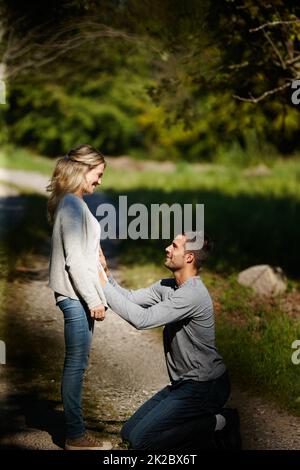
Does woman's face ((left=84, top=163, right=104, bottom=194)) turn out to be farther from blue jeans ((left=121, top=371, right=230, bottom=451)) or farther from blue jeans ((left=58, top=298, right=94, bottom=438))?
blue jeans ((left=121, top=371, right=230, bottom=451))

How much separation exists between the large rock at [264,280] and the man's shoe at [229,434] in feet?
13.9

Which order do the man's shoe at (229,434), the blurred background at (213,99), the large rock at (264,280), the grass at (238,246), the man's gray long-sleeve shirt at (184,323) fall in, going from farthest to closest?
the large rock at (264,280) < the blurred background at (213,99) < the grass at (238,246) < the man's shoe at (229,434) < the man's gray long-sleeve shirt at (184,323)

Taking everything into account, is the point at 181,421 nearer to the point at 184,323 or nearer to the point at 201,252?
the point at 184,323

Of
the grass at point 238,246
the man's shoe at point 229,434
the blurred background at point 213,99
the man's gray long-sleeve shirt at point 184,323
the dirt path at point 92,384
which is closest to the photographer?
the man's gray long-sleeve shirt at point 184,323

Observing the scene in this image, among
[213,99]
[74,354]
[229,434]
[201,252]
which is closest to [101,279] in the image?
[74,354]

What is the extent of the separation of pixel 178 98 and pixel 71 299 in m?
5.77

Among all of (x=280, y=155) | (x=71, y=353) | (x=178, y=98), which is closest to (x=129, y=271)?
(x=178, y=98)

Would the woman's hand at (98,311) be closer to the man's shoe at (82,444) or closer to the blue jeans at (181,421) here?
the blue jeans at (181,421)

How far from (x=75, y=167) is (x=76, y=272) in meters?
0.57

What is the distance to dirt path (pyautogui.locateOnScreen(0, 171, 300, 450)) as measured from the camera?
446cm

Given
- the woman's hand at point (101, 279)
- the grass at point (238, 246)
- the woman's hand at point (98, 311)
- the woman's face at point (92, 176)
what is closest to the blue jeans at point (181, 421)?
the woman's hand at point (98, 311)

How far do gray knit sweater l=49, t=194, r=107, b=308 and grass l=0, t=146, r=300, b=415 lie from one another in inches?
74.5

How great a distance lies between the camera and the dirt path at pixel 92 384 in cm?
446

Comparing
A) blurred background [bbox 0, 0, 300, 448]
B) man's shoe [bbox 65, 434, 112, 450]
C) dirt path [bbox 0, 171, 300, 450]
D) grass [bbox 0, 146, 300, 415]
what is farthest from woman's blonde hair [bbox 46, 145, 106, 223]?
grass [bbox 0, 146, 300, 415]
